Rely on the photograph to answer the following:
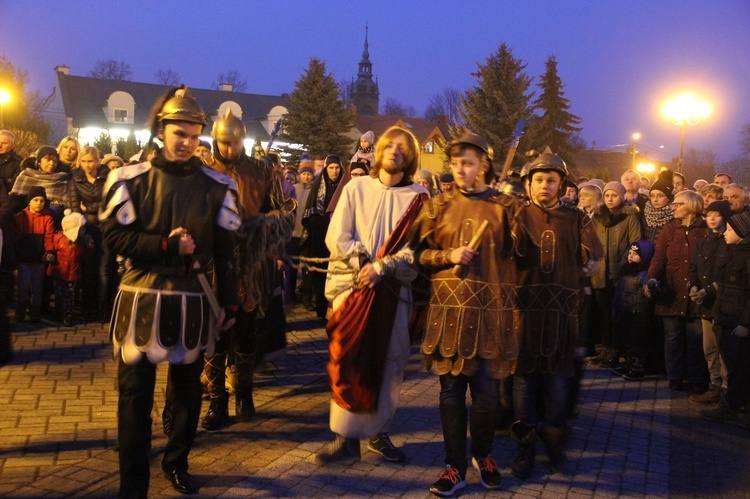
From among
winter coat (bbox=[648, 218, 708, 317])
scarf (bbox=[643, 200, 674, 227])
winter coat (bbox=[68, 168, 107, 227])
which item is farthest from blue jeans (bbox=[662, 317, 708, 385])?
winter coat (bbox=[68, 168, 107, 227])

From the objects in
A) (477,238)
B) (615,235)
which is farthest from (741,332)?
(477,238)

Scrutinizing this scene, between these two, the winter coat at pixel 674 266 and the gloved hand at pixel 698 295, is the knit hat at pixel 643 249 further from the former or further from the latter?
the gloved hand at pixel 698 295

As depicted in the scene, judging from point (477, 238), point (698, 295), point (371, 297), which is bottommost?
point (698, 295)

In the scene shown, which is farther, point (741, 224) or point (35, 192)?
point (35, 192)

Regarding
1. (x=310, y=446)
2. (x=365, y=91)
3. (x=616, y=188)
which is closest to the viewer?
(x=310, y=446)

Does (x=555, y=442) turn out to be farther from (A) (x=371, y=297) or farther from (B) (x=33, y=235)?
(B) (x=33, y=235)

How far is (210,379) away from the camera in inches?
221

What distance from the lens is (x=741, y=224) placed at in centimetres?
655

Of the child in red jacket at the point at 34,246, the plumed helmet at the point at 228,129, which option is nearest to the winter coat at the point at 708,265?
the plumed helmet at the point at 228,129

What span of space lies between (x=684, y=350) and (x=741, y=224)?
1.77 m

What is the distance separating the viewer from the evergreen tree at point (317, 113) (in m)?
41.0

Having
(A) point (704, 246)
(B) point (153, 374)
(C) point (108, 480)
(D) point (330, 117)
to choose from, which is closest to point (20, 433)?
(C) point (108, 480)

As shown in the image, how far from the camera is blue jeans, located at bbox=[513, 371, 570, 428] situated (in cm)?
505

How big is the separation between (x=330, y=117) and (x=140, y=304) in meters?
37.7
